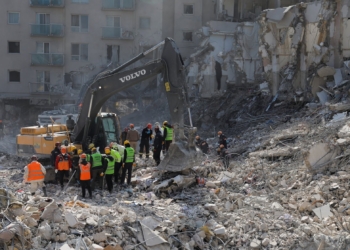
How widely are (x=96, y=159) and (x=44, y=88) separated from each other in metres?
24.8

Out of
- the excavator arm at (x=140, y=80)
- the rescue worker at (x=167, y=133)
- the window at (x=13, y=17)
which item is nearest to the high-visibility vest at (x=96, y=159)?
the excavator arm at (x=140, y=80)

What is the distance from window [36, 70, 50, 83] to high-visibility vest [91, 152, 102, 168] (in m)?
24.8

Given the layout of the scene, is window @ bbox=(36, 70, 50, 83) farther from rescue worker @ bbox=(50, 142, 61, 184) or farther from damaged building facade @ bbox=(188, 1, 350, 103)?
rescue worker @ bbox=(50, 142, 61, 184)

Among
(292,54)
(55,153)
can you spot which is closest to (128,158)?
(55,153)

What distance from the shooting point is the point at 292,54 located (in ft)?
73.7

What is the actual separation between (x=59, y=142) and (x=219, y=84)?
1528 cm

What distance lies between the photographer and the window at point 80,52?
3734 centimetres

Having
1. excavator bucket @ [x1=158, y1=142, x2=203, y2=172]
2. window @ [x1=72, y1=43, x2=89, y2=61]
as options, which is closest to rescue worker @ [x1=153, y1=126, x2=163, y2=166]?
excavator bucket @ [x1=158, y1=142, x2=203, y2=172]

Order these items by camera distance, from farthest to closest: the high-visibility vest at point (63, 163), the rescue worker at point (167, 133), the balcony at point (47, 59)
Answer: the balcony at point (47, 59) → the rescue worker at point (167, 133) → the high-visibility vest at point (63, 163)

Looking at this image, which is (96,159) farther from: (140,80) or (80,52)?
(80,52)

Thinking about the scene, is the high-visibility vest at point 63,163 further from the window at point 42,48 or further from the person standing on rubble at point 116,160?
the window at point 42,48

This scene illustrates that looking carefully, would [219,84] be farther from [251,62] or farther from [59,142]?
[59,142]

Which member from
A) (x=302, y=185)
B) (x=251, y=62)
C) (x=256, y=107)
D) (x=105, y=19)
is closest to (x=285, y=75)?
(x=256, y=107)

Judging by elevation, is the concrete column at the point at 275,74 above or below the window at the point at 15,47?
below
